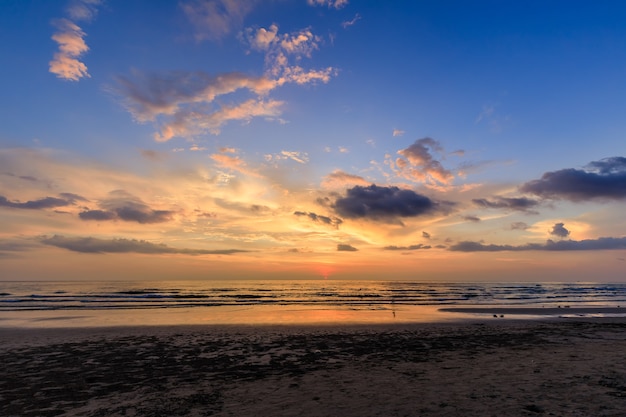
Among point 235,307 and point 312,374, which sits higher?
point 235,307

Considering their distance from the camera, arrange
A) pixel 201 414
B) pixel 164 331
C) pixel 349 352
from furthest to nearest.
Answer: pixel 164 331, pixel 349 352, pixel 201 414

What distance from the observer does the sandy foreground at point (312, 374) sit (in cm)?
1020

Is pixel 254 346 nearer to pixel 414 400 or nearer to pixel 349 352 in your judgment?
pixel 349 352

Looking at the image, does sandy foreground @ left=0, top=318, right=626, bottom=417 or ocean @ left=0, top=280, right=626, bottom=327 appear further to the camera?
ocean @ left=0, top=280, right=626, bottom=327

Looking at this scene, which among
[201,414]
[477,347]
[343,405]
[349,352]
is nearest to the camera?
[201,414]

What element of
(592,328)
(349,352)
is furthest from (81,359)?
(592,328)

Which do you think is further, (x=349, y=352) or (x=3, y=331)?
(x=3, y=331)

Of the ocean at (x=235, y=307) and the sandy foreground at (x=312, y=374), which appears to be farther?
the ocean at (x=235, y=307)

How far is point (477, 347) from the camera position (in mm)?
19594

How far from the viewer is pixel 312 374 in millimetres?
13945

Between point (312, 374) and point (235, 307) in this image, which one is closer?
point (312, 374)

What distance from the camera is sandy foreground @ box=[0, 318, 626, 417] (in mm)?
10195

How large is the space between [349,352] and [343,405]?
27.0ft

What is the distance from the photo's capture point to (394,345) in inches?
800
